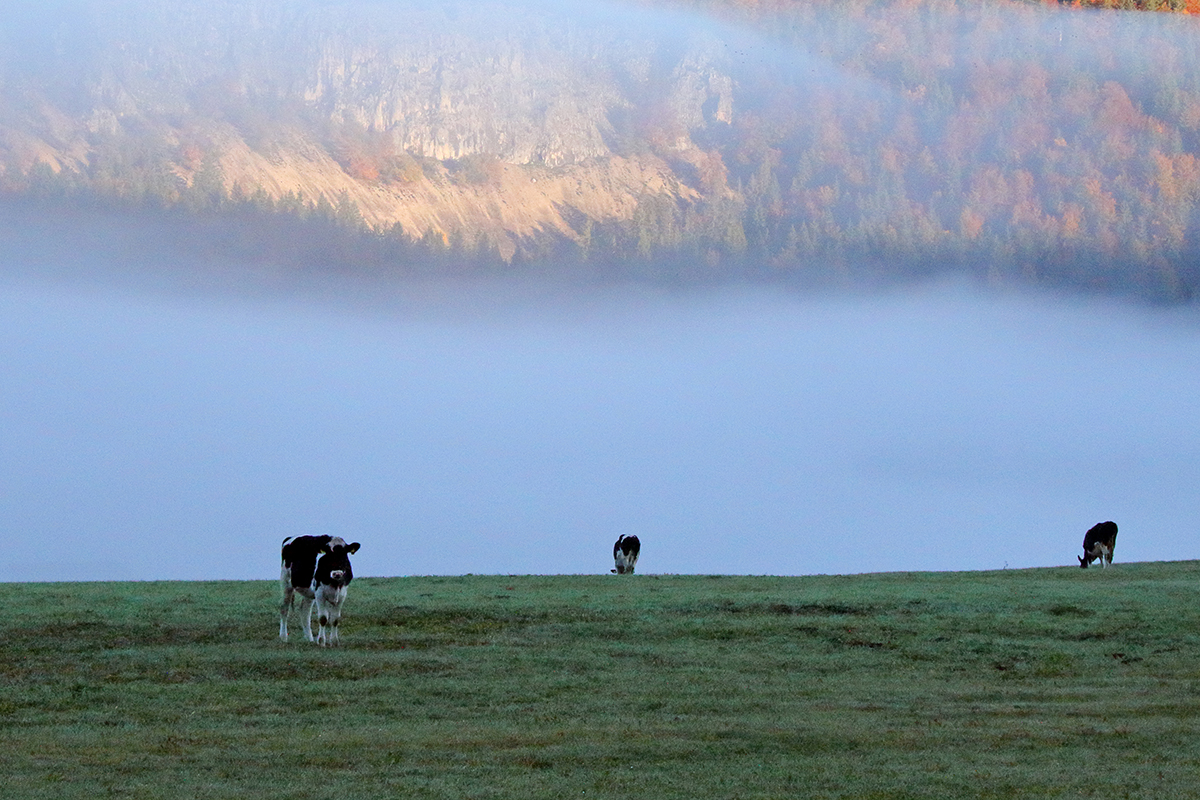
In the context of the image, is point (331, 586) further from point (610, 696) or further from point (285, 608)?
point (610, 696)

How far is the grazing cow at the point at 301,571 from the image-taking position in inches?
907

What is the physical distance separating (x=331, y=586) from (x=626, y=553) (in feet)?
88.7

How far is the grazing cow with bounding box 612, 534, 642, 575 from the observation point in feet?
161

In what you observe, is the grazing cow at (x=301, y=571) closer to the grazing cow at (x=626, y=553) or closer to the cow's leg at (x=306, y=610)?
the cow's leg at (x=306, y=610)

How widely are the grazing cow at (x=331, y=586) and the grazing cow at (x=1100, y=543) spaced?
29.9 m

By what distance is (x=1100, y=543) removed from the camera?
46.6 metres

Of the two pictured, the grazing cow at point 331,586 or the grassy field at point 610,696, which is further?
the grazing cow at point 331,586

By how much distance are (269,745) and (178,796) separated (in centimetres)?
242

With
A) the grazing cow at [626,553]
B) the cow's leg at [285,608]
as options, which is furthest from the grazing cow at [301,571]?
the grazing cow at [626,553]

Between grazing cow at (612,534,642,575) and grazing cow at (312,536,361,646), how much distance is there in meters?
26.3

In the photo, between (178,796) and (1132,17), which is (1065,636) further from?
(1132,17)

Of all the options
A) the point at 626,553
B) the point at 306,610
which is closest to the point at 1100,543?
the point at 626,553

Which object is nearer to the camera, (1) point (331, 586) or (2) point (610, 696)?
(2) point (610, 696)

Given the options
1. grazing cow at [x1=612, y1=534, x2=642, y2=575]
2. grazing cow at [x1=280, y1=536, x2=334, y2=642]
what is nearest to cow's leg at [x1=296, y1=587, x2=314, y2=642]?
grazing cow at [x1=280, y1=536, x2=334, y2=642]
